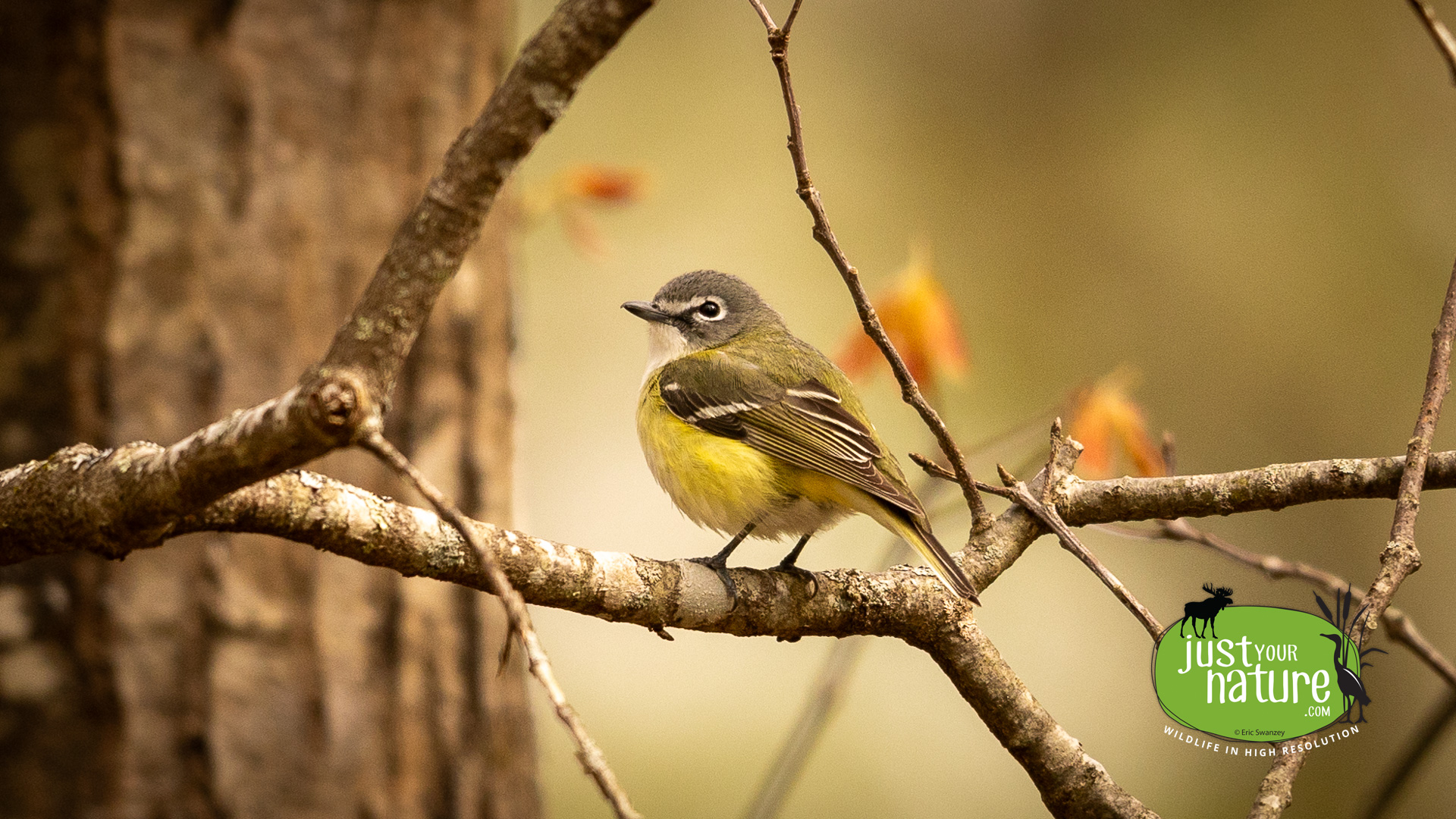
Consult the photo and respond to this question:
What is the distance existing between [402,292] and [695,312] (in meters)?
3.06

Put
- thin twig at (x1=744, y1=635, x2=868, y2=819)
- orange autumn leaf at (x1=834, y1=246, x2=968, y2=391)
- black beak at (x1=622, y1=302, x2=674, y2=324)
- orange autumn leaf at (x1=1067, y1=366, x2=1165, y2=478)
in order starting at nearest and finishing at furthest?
thin twig at (x1=744, y1=635, x2=868, y2=819), orange autumn leaf at (x1=1067, y1=366, x2=1165, y2=478), orange autumn leaf at (x1=834, y1=246, x2=968, y2=391), black beak at (x1=622, y1=302, x2=674, y2=324)

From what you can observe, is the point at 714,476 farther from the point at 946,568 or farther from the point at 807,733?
the point at 946,568

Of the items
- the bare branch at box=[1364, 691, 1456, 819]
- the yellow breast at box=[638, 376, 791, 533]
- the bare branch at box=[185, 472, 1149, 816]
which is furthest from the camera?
the yellow breast at box=[638, 376, 791, 533]

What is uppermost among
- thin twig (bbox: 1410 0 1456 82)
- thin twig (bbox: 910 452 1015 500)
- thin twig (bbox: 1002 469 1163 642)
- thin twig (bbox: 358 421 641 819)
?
thin twig (bbox: 1410 0 1456 82)

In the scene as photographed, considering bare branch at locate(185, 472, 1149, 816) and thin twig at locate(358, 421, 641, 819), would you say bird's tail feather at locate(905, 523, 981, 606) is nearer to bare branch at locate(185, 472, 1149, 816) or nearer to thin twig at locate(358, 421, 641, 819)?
bare branch at locate(185, 472, 1149, 816)

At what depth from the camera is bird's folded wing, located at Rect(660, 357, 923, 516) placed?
3.15m

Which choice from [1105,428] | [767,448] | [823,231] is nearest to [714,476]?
[767,448]

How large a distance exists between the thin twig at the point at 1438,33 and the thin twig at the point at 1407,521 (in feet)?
1.60

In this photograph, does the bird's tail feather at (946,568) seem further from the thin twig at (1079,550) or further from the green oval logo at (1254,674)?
the green oval logo at (1254,674)

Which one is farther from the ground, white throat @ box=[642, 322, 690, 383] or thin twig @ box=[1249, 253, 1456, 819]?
white throat @ box=[642, 322, 690, 383]

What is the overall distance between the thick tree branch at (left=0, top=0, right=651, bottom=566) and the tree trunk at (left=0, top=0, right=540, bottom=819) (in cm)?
202

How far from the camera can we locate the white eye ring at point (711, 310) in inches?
175

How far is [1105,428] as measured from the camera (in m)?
3.62

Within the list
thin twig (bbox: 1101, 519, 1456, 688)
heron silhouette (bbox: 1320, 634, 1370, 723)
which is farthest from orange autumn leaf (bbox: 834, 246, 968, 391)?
heron silhouette (bbox: 1320, 634, 1370, 723)
